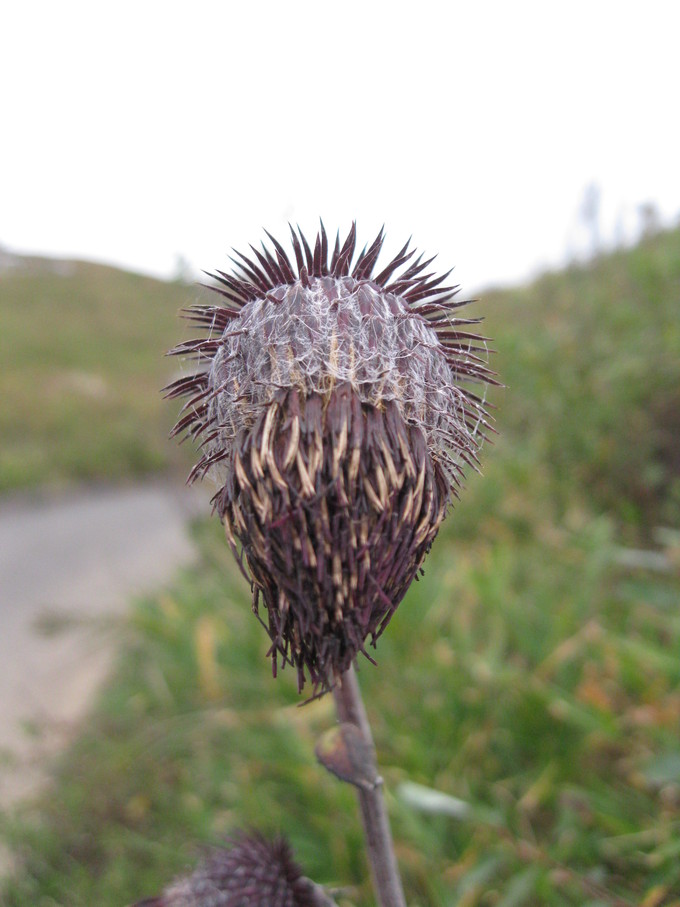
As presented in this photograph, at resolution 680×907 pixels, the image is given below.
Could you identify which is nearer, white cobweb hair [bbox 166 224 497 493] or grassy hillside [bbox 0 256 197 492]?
white cobweb hair [bbox 166 224 497 493]

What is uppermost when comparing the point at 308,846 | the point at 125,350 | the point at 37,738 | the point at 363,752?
the point at 125,350

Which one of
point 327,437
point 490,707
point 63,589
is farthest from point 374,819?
point 63,589

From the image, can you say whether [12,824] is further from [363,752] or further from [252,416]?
[252,416]

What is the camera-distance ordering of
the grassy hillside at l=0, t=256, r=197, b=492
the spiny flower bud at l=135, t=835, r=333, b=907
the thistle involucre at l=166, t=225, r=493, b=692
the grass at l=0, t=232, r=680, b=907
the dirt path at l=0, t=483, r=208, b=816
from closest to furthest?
the thistle involucre at l=166, t=225, r=493, b=692 → the spiny flower bud at l=135, t=835, r=333, b=907 → the grass at l=0, t=232, r=680, b=907 → the dirt path at l=0, t=483, r=208, b=816 → the grassy hillside at l=0, t=256, r=197, b=492

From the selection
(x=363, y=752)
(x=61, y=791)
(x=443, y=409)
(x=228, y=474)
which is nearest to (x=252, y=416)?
(x=228, y=474)

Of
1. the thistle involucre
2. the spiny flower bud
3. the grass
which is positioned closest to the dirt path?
the grass

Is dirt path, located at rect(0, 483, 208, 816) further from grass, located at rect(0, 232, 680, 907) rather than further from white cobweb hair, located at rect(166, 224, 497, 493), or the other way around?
white cobweb hair, located at rect(166, 224, 497, 493)
